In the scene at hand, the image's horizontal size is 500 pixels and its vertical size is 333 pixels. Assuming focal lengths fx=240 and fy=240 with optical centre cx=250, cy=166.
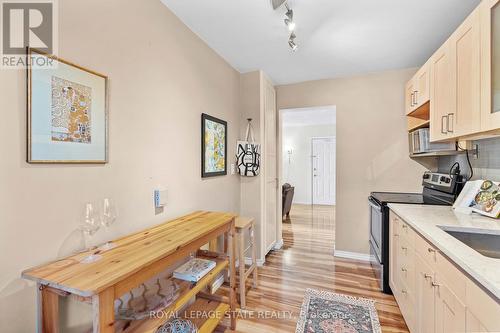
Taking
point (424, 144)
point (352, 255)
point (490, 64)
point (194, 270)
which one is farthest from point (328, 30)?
point (352, 255)

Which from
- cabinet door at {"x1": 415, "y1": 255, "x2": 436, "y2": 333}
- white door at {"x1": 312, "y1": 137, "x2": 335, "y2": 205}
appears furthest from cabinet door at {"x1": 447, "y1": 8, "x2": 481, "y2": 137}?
white door at {"x1": 312, "y1": 137, "x2": 335, "y2": 205}

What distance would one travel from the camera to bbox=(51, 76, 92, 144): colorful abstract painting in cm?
110

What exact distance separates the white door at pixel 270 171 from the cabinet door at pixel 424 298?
1.82 meters

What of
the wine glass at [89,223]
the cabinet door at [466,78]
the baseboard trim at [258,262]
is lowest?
the baseboard trim at [258,262]

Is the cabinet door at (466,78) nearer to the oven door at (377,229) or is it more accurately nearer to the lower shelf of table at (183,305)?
the oven door at (377,229)

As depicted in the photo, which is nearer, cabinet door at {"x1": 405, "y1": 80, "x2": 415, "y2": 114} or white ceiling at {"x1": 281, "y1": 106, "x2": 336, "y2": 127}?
cabinet door at {"x1": 405, "y1": 80, "x2": 415, "y2": 114}

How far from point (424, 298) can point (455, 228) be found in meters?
0.46

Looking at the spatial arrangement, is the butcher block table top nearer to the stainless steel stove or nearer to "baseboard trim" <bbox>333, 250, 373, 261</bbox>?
the stainless steel stove

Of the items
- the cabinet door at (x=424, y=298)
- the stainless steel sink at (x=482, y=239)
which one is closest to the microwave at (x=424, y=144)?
the stainless steel sink at (x=482, y=239)

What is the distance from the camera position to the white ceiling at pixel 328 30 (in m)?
1.81

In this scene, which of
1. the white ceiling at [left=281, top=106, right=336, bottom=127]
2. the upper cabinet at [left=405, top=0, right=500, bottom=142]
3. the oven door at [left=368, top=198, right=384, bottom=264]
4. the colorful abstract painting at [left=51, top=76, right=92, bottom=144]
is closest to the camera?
the colorful abstract painting at [left=51, top=76, right=92, bottom=144]

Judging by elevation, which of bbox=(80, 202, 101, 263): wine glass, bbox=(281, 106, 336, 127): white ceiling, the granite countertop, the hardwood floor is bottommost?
the hardwood floor

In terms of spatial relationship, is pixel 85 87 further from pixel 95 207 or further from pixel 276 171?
pixel 276 171

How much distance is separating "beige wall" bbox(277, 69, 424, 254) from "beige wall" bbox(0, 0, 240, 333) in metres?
1.78
